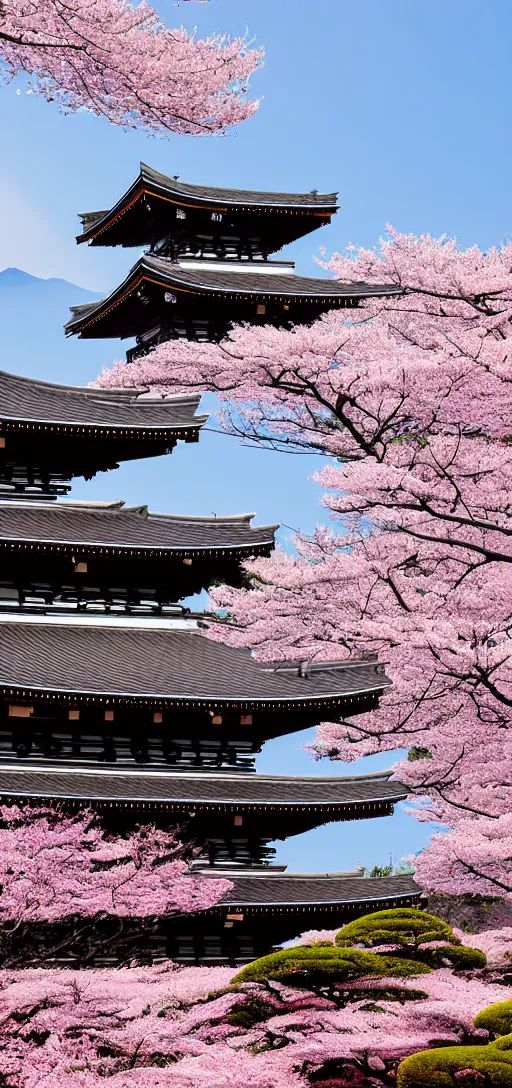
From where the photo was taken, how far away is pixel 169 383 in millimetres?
17938

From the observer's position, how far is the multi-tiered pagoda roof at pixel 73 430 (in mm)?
19031

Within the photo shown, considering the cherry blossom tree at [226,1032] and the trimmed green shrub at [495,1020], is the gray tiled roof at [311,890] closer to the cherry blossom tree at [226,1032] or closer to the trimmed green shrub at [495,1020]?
the cherry blossom tree at [226,1032]

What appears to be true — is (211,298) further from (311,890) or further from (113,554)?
(311,890)

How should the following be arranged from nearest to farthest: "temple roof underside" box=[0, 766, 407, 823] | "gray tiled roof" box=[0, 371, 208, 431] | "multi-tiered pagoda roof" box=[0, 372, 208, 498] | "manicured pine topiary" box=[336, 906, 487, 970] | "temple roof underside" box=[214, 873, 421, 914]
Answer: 1. "manicured pine topiary" box=[336, 906, 487, 970]
2. "temple roof underside" box=[0, 766, 407, 823]
3. "temple roof underside" box=[214, 873, 421, 914]
4. "multi-tiered pagoda roof" box=[0, 372, 208, 498]
5. "gray tiled roof" box=[0, 371, 208, 431]

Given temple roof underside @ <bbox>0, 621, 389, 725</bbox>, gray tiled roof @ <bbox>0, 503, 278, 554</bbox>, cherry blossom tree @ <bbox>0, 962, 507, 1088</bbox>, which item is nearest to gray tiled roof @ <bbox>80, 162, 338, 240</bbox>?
gray tiled roof @ <bbox>0, 503, 278, 554</bbox>

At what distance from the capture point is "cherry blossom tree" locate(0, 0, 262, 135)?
9.78 meters

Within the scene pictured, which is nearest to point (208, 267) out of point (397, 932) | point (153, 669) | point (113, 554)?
point (113, 554)

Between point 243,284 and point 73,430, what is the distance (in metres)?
6.55

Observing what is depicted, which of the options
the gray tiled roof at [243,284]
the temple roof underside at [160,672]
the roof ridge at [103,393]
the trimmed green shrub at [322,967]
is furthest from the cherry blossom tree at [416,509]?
the gray tiled roof at [243,284]

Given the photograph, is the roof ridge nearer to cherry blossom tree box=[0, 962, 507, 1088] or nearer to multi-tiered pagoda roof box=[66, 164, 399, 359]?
multi-tiered pagoda roof box=[66, 164, 399, 359]

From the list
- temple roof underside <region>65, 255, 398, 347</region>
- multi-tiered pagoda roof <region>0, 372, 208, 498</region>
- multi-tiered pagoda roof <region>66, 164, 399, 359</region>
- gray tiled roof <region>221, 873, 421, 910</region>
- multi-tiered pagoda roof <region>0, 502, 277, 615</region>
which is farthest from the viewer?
multi-tiered pagoda roof <region>66, 164, 399, 359</region>

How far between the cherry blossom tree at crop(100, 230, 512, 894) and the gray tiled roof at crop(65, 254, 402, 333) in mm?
5653

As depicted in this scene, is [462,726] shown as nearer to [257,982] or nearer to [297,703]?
[297,703]

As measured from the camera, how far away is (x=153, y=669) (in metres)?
18.3
